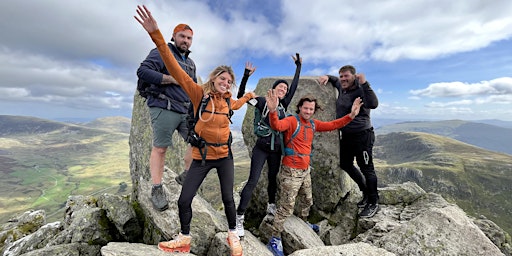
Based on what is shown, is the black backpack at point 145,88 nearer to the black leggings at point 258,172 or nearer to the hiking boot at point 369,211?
the black leggings at point 258,172

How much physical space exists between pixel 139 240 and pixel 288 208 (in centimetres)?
611

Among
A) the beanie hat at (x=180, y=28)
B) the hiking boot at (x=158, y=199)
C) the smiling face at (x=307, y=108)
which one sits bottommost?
the hiking boot at (x=158, y=199)

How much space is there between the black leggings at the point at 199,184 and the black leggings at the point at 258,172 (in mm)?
1150

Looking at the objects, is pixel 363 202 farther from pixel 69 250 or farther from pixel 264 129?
pixel 69 250

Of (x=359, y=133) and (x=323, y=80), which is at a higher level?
(x=323, y=80)

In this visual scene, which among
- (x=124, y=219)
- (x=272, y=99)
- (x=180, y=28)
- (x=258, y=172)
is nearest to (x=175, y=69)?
(x=180, y=28)

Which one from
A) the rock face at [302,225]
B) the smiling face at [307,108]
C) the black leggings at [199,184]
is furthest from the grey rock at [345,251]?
the smiling face at [307,108]

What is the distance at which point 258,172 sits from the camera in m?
10.3

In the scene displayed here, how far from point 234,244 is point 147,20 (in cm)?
709

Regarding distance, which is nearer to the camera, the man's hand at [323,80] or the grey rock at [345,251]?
the grey rock at [345,251]

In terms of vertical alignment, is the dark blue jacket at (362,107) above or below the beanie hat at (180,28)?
below

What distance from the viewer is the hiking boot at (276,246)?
10108 mm

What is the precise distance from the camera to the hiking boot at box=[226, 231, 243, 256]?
328 inches

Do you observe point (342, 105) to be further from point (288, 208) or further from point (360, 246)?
point (360, 246)
